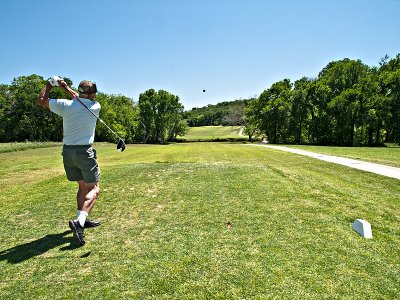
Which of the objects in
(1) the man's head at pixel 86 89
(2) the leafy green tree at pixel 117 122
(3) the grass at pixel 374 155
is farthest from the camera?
(2) the leafy green tree at pixel 117 122

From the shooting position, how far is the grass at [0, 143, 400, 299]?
2.33 m

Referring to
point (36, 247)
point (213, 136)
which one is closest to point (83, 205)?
point (36, 247)

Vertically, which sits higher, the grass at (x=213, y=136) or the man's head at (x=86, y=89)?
the man's head at (x=86, y=89)

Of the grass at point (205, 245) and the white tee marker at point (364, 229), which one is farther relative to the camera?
the white tee marker at point (364, 229)

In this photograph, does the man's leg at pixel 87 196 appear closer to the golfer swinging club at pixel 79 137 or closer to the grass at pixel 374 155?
the golfer swinging club at pixel 79 137

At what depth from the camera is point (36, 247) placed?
10.4 ft

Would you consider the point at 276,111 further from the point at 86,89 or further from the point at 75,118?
the point at 75,118

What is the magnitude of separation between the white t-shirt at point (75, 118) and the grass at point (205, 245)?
1597mm

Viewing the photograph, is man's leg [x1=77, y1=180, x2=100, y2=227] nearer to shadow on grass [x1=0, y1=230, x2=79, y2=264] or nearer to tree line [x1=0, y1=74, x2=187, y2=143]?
shadow on grass [x1=0, y1=230, x2=79, y2=264]

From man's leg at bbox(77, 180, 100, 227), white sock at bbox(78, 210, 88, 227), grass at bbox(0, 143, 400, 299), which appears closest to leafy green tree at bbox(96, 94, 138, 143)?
grass at bbox(0, 143, 400, 299)

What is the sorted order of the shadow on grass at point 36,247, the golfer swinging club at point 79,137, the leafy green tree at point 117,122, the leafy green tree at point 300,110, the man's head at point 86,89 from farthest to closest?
1. the leafy green tree at point 117,122
2. the leafy green tree at point 300,110
3. the man's head at point 86,89
4. the golfer swinging club at point 79,137
5. the shadow on grass at point 36,247

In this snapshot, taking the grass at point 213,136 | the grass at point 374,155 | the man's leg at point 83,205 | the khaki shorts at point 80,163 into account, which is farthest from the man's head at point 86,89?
the grass at point 213,136

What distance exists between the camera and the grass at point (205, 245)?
233 centimetres

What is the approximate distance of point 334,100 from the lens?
111 feet
